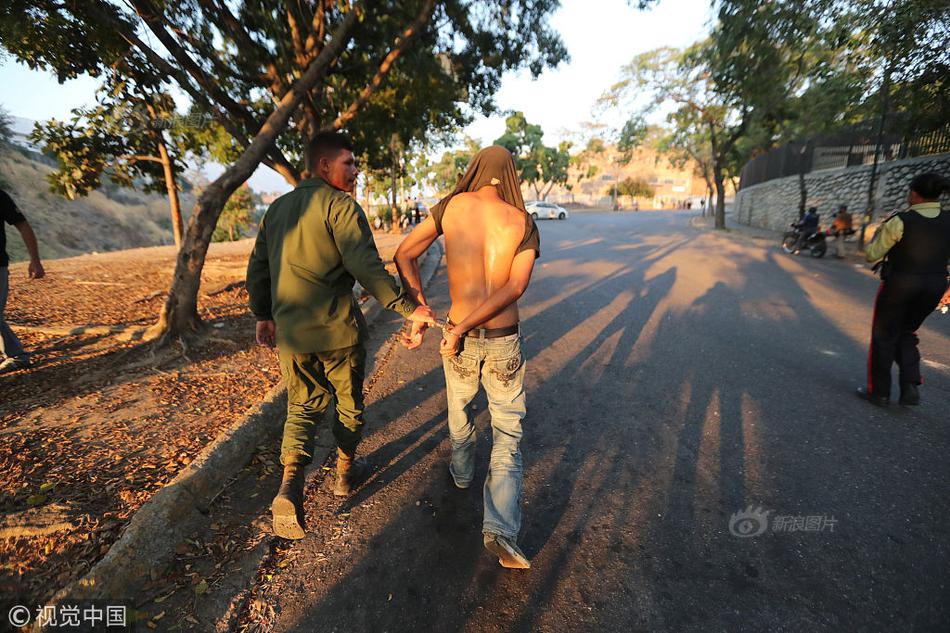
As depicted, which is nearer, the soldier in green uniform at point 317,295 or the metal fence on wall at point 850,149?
the soldier in green uniform at point 317,295

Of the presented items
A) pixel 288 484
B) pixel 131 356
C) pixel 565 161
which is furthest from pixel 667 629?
pixel 565 161

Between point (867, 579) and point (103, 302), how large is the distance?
924 cm

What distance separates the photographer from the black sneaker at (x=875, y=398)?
11.6ft

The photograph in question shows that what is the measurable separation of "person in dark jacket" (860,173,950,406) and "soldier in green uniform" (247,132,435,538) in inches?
147

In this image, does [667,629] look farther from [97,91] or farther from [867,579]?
[97,91]

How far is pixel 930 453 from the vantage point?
2.89 meters

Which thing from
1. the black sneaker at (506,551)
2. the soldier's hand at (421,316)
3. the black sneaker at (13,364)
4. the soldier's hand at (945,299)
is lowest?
the black sneaker at (506,551)

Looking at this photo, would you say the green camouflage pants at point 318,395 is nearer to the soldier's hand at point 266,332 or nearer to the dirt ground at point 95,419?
the soldier's hand at point 266,332

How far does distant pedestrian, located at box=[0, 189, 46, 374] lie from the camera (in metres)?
3.85

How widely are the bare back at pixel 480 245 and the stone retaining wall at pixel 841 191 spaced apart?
544 inches

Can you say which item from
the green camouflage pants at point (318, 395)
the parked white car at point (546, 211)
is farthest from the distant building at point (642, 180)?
the green camouflage pants at point (318, 395)

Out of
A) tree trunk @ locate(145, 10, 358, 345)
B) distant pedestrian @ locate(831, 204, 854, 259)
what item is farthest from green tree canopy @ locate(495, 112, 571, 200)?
tree trunk @ locate(145, 10, 358, 345)

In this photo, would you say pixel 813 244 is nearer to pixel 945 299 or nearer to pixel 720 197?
pixel 945 299

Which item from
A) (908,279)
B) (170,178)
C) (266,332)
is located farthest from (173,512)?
(170,178)
